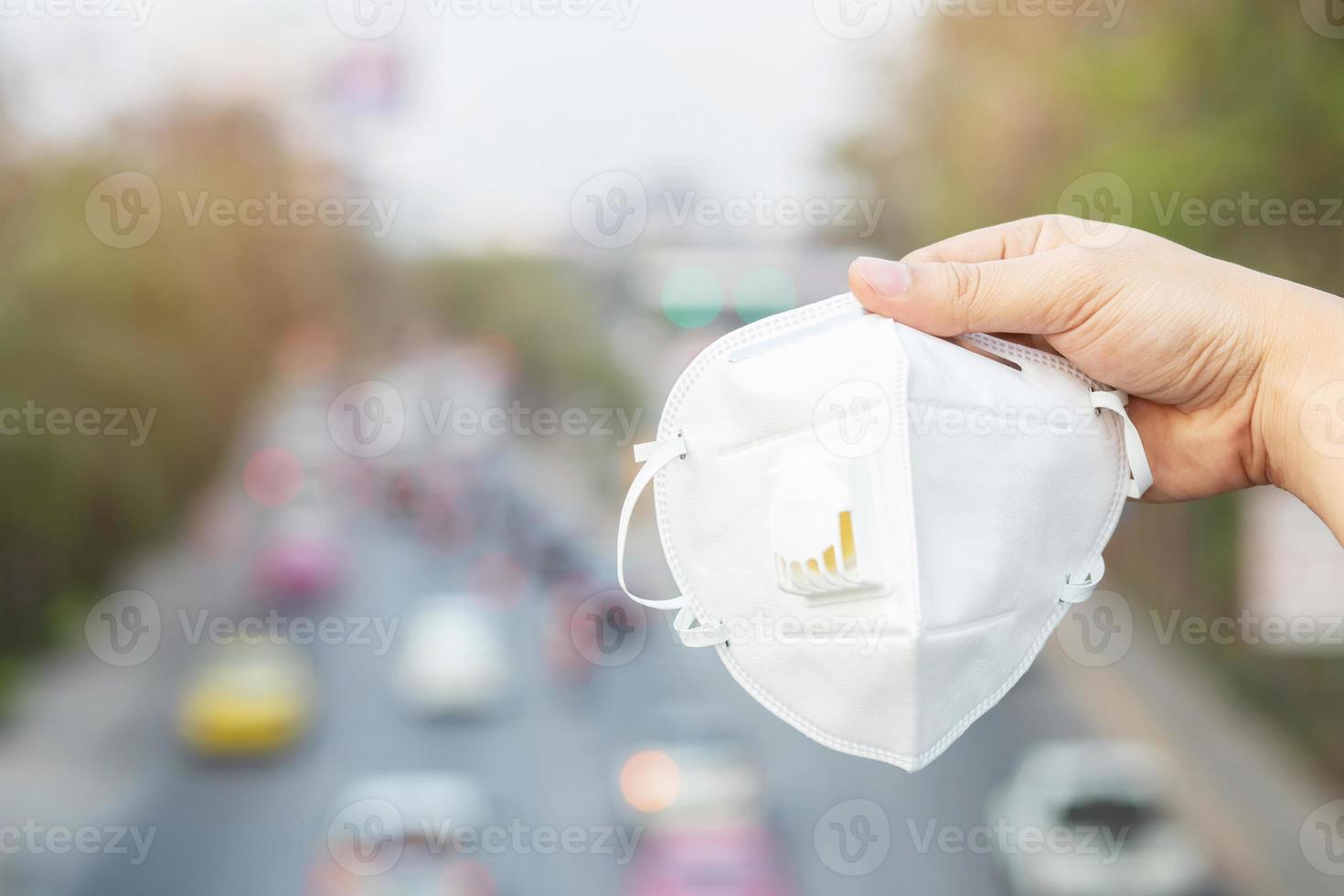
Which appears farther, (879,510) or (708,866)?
(708,866)

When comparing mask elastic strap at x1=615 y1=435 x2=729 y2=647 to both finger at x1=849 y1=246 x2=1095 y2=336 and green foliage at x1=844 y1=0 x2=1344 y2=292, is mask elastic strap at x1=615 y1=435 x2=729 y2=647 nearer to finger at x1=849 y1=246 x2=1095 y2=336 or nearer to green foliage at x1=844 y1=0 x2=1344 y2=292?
finger at x1=849 y1=246 x2=1095 y2=336

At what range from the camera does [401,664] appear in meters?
6.80

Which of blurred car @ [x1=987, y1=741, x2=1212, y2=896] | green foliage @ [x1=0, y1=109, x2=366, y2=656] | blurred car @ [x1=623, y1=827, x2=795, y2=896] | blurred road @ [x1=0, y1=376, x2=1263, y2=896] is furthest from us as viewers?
green foliage @ [x1=0, y1=109, x2=366, y2=656]

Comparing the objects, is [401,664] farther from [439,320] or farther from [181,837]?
[439,320]

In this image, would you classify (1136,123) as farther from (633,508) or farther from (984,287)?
(633,508)

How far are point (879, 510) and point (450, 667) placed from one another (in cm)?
618

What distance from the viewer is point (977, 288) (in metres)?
0.92

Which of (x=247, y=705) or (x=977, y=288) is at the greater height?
(x=977, y=288)

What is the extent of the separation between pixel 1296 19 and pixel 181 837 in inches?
236

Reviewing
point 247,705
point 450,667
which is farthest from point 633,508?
point 450,667

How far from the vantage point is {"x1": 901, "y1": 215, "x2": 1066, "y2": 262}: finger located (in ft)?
3.25

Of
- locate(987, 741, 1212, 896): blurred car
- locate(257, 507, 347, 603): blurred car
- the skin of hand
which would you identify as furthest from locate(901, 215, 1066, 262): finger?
locate(257, 507, 347, 603): blurred car

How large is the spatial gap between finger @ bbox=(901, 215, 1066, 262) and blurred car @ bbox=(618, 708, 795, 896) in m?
3.78

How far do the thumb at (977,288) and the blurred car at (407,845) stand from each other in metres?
3.35
